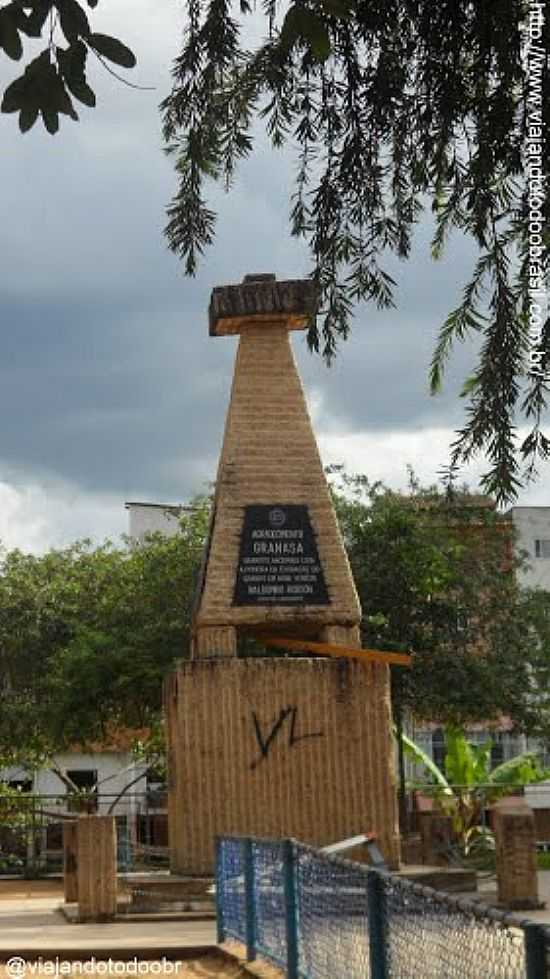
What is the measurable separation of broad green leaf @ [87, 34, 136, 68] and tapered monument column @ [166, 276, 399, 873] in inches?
559

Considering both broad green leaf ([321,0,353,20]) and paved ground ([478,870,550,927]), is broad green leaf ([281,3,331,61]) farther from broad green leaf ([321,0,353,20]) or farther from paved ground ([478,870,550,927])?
paved ground ([478,870,550,927])

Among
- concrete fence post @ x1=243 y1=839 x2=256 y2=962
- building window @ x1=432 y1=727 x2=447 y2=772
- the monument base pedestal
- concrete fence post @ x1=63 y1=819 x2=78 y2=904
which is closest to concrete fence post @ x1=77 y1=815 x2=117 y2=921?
the monument base pedestal

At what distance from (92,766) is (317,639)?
86.2 feet

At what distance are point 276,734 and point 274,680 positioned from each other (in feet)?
1.91

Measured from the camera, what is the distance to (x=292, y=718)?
1817 centimetres

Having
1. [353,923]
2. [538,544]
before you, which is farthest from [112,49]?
[538,544]

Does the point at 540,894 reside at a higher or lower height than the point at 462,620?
lower

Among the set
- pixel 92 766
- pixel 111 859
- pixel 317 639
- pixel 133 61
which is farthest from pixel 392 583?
pixel 133 61

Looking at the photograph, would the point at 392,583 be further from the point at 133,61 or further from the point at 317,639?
the point at 133,61

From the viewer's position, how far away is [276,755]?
59.1 ft

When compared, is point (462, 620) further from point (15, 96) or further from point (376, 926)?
point (15, 96)

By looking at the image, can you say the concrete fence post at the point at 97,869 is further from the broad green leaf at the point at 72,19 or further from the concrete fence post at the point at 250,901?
the broad green leaf at the point at 72,19

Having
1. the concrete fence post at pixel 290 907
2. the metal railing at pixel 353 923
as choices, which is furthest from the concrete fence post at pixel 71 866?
the concrete fence post at pixel 290 907

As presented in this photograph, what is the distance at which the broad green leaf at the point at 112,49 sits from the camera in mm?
4258
